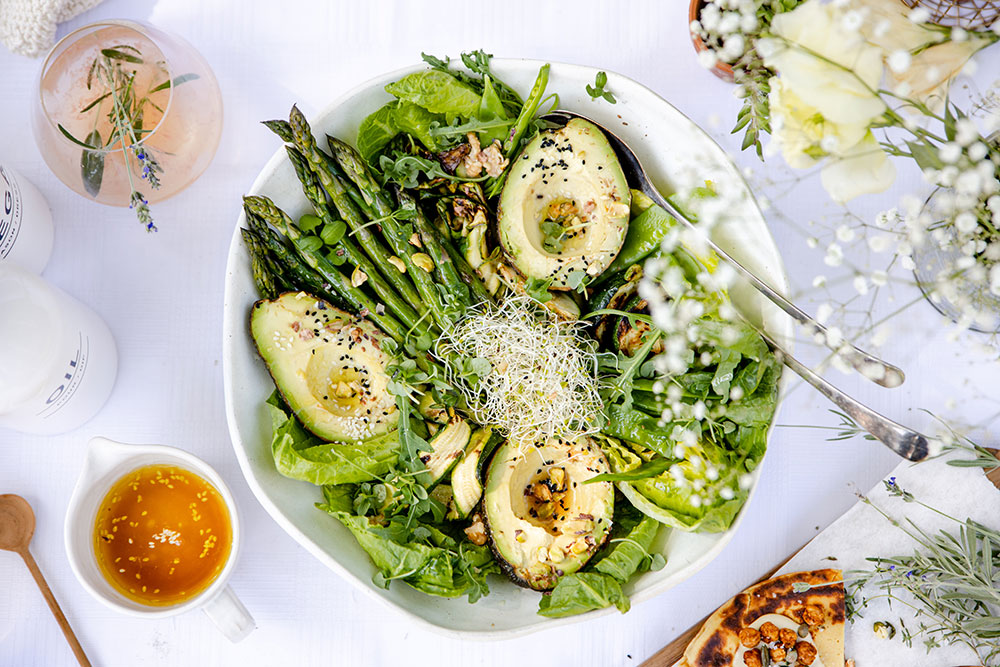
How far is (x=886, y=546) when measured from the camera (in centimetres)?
164

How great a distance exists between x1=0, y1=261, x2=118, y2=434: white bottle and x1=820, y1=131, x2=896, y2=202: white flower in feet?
4.34

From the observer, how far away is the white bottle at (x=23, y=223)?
1509mm

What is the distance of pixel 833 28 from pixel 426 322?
0.86 m

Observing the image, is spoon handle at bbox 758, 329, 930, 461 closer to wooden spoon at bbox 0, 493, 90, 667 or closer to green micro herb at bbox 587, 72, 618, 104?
green micro herb at bbox 587, 72, 618, 104

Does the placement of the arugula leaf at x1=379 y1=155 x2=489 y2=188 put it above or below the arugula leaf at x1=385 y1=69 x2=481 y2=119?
below

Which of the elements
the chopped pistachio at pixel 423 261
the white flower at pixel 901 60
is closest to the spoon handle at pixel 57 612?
the chopped pistachio at pixel 423 261

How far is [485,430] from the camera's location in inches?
60.2

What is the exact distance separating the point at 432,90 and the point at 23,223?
33.7 inches

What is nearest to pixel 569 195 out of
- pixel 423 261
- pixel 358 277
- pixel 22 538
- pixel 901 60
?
pixel 423 261

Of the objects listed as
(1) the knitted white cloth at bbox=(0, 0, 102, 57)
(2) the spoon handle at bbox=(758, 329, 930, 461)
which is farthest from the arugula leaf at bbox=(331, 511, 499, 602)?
(1) the knitted white cloth at bbox=(0, 0, 102, 57)

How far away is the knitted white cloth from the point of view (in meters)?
1.62

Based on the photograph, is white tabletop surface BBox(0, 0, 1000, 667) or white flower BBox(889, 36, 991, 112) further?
white tabletop surface BBox(0, 0, 1000, 667)

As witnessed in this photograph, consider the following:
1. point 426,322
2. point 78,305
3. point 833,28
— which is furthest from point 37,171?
point 833,28

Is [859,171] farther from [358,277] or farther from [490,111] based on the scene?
[358,277]
